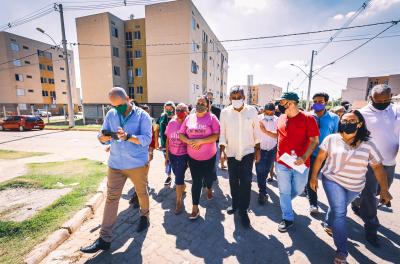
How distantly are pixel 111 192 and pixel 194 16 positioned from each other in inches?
1069

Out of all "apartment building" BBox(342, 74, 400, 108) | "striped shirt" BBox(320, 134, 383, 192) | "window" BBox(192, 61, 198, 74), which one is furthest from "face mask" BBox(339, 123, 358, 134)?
"apartment building" BBox(342, 74, 400, 108)

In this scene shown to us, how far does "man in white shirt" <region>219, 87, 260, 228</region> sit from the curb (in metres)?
2.65

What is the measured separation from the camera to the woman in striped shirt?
236 cm

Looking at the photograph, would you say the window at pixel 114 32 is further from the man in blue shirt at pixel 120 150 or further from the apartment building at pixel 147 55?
the man in blue shirt at pixel 120 150

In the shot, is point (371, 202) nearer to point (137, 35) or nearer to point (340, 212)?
point (340, 212)

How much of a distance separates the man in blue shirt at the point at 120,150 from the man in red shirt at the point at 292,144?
2053 millimetres

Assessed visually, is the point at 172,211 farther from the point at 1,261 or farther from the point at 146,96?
the point at 146,96

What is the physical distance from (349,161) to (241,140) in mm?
1417

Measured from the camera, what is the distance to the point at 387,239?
117 inches

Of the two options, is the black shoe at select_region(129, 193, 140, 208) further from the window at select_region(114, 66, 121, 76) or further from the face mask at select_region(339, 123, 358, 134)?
the window at select_region(114, 66, 121, 76)

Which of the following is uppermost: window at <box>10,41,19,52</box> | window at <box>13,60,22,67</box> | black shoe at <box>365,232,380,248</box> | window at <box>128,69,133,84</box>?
window at <box>10,41,19,52</box>

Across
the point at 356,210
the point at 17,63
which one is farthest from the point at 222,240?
the point at 17,63

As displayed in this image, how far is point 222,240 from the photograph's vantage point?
2943 mm

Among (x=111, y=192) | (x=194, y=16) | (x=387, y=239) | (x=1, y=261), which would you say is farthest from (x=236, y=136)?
(x=194, y=16)
